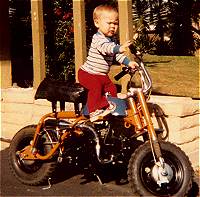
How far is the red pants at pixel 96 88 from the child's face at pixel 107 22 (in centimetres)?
42

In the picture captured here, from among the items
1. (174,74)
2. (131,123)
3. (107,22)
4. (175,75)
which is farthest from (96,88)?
(174,74)

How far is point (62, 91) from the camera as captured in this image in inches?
178

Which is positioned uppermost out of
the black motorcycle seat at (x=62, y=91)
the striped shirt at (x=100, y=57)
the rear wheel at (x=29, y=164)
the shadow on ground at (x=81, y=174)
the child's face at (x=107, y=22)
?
the child's face at (x=107, y=22)

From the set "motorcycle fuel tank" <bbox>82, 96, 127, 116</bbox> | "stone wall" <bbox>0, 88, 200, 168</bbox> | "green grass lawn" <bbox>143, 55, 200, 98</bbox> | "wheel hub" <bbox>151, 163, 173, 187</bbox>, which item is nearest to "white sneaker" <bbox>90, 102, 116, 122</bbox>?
"motorcycle fuel tank" <bbox>82, 96, 127, 116</bbox>

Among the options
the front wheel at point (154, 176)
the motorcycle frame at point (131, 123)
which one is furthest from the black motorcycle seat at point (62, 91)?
the front wheel at point (154, 176)

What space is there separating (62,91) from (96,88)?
34 centimetres

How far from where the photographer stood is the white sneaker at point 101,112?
166 inches

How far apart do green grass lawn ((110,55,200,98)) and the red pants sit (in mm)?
1607

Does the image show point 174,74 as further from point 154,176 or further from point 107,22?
point 154,176

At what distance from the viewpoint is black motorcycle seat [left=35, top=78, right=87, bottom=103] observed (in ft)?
14.5

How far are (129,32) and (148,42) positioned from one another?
4571mm

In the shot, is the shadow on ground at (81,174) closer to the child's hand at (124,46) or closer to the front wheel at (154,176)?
the front wheel at (154,176)

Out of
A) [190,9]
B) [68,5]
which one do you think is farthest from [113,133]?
[190,9]

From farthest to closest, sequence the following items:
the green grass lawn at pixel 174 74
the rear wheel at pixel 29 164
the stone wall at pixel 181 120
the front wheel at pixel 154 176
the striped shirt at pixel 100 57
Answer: the green grass lawn at pixel 174 74
the stone wall at pixel 181 120
the rear wheel at pixel 29 164
the striped shirt at pixel 100 57
the front wheel at pixel 154 176
